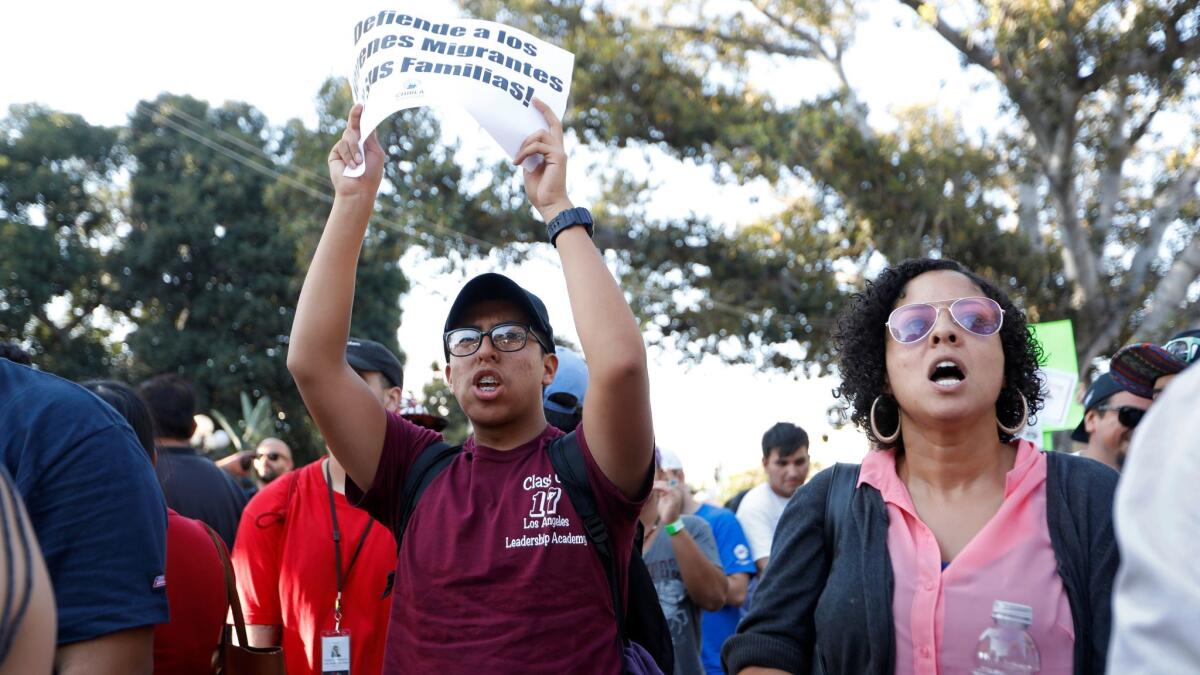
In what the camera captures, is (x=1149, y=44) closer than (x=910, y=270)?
No

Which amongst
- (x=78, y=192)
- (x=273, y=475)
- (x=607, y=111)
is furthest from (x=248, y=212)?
(x=273, y=475)

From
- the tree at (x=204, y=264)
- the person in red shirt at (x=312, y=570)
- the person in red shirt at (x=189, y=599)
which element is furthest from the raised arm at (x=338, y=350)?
the tree at (x=204, y=264)

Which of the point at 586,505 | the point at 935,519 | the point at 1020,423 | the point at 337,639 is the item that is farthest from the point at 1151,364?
the point at 337,639

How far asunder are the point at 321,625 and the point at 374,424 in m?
1.23

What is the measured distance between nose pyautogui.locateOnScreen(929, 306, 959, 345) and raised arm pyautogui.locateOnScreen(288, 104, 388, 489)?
139 cm

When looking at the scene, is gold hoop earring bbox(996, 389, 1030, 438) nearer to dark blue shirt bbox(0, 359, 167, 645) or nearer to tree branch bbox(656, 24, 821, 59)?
dark blue shirt bbox(0, 359, 167, 645)

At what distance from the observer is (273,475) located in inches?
327

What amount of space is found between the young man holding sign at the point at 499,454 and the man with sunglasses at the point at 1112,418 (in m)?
2.40

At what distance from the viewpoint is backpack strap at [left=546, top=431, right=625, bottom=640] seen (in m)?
2.87

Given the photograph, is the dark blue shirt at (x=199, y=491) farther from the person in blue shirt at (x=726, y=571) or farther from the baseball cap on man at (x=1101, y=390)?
the baseball cap on man at (x=1101, y=390)

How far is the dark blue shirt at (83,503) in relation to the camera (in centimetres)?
221

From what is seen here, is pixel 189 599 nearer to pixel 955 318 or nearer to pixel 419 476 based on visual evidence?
pixel 419 476

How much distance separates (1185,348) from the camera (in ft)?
13.7

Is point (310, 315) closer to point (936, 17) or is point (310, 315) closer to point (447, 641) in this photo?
point (447, 641)
